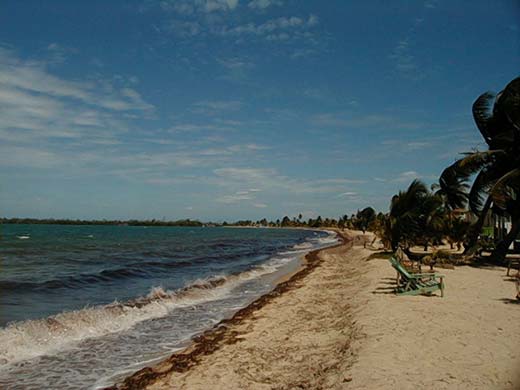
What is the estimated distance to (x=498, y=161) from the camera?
17.9m

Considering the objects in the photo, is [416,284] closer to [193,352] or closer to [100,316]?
[193,352]

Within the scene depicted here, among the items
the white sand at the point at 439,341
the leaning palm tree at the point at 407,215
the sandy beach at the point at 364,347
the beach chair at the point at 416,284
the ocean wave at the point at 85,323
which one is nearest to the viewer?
the white sand at the point at 439,341

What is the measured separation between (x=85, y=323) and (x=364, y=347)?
23.2ft

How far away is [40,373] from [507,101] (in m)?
19.1

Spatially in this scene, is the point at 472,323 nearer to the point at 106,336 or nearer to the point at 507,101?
the point at 106,336

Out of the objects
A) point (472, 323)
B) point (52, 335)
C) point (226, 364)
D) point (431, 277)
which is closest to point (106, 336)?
point (52, 335)

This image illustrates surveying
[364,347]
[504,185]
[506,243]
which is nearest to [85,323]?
[364,347]

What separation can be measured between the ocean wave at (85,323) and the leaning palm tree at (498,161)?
12281 millimetres

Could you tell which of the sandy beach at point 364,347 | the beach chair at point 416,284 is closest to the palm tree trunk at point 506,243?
the sandy beach at point 364,347

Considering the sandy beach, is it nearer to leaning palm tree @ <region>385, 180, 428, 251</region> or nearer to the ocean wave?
the ocean wave

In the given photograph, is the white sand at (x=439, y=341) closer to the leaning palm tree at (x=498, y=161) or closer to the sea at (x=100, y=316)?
the sea at (x=100, y=316)

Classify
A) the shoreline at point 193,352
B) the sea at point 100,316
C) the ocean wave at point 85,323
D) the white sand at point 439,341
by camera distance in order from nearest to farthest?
the white sand at point 439,341 → the shoreline at point 193,352 → the sea at point 100,316 → the ocean wave at point 85,323

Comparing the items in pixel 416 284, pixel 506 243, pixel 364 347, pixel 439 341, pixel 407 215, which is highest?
pixel 407 215

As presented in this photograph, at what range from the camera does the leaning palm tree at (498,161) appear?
16.7 m
